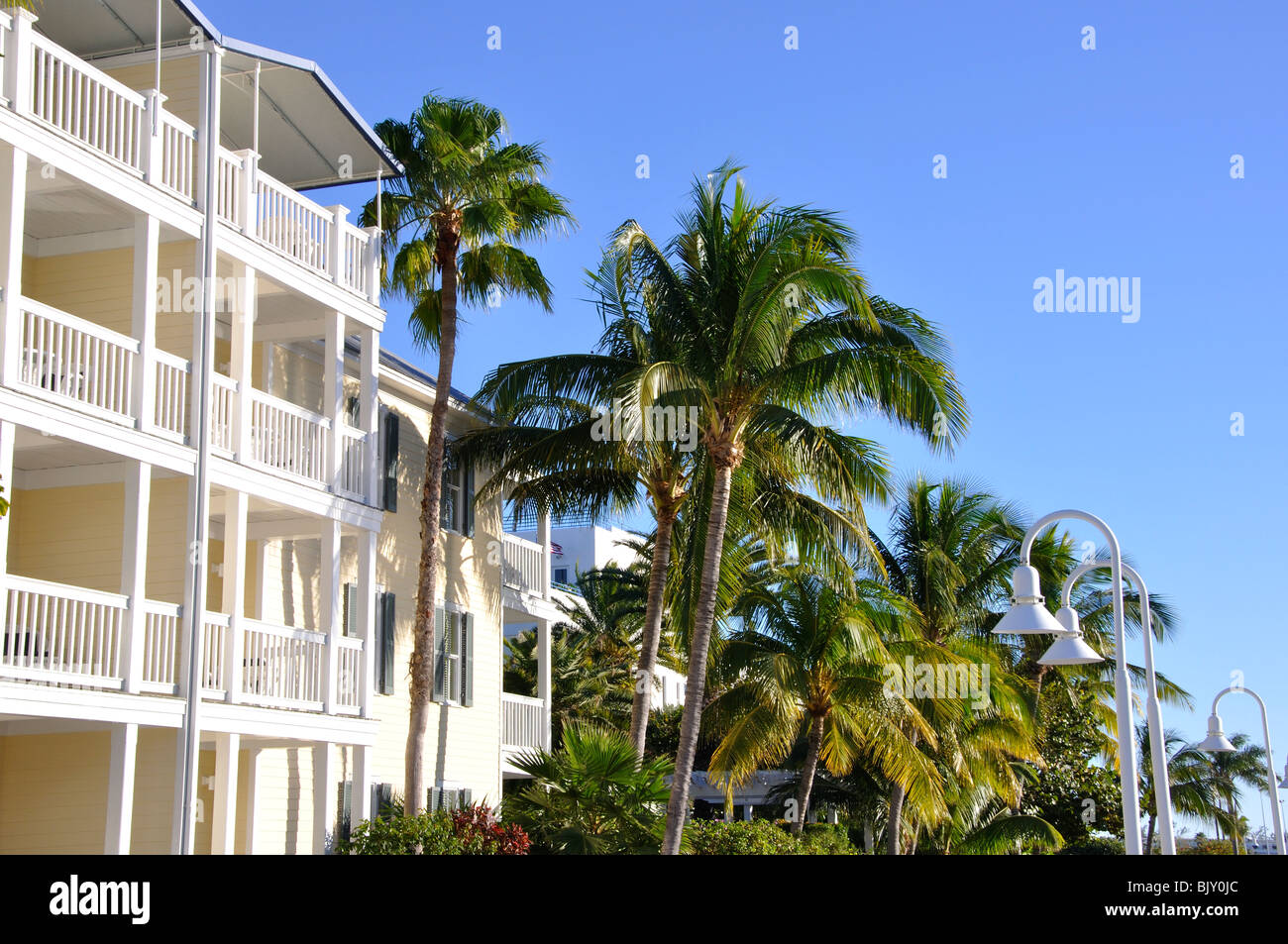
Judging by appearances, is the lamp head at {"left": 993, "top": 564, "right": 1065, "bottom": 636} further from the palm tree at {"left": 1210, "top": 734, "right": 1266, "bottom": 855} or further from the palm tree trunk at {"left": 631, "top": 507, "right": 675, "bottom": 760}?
the palm tree at {"left": 1210, "top": 734, "right": 1266, "bottom": 855}

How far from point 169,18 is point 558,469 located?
10.6 metres

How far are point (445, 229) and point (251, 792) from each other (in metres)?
9.52

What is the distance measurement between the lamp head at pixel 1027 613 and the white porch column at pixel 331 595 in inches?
400

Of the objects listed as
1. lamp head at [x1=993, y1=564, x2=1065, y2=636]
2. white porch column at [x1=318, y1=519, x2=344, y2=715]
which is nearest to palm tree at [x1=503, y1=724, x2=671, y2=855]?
white porch column at [x1=318, y1=519, x2=344, y2=715]

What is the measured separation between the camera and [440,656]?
937 inches

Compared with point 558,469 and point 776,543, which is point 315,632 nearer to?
point 558,469

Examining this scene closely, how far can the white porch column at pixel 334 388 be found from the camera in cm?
1958

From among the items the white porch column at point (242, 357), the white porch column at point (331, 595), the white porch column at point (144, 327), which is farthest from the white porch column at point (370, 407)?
the white porch column at point (144, 327)

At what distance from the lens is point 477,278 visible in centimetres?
2333

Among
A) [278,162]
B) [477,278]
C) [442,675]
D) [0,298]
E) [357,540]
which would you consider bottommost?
[442,675]

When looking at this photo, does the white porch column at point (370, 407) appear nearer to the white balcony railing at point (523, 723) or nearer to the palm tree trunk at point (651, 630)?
the palm tree trunk at point (651, 630)

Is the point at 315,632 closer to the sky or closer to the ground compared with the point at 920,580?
closer to the ground

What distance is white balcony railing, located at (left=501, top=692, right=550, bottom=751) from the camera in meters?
26.5
